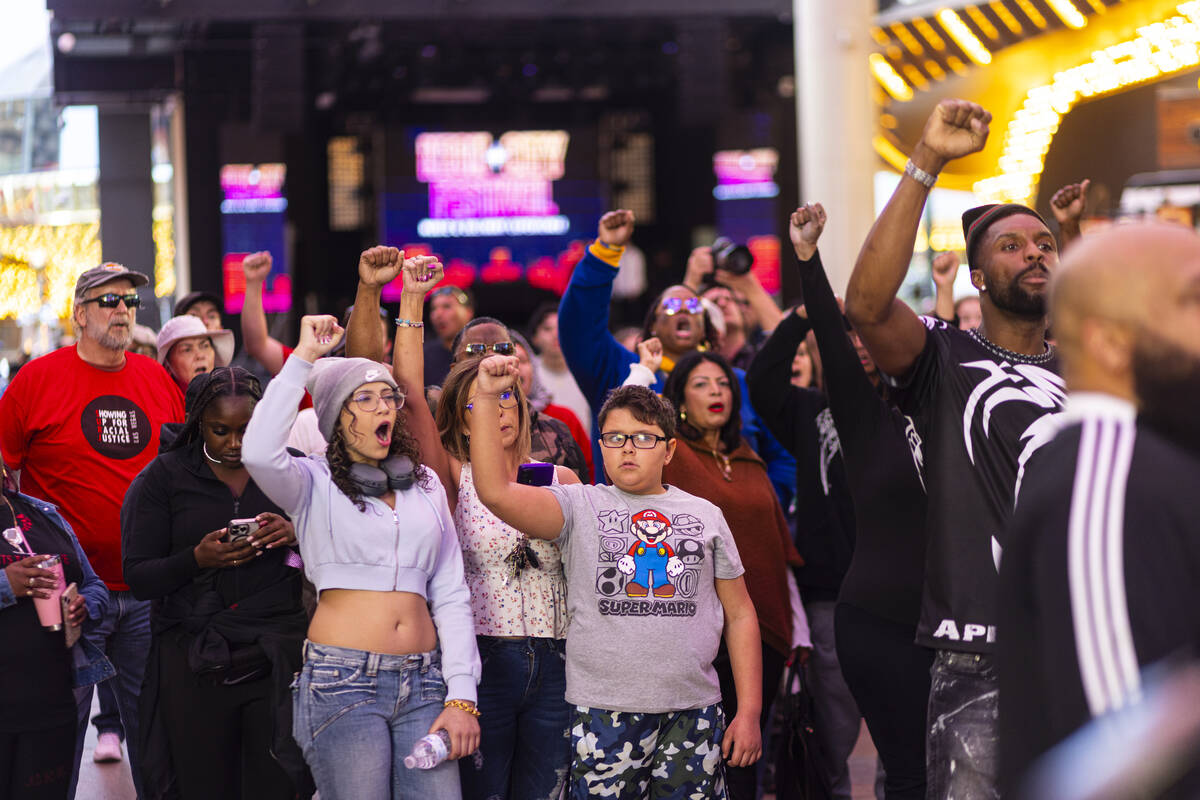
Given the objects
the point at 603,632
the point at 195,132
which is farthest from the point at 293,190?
the point at 603,632

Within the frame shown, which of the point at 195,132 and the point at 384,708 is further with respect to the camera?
the point at 195,132

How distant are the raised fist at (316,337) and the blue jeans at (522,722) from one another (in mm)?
972

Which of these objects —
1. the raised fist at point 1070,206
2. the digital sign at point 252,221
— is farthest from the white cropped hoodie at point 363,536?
the digital sign at point 252,221

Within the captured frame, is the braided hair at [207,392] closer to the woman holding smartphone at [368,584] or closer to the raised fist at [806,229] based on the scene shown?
the woman holding smartphone at [368,584]

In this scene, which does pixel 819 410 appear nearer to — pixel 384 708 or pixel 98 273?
pixel 384 708

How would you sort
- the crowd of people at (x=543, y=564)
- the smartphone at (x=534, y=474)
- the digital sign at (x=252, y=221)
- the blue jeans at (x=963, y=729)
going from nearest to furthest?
the blue jeans at (x=963, y=729) → the crowd of people at (x=543, y=564) → the smartphone at (x=534, y=474) → the digital sign at (x=252, y=221)

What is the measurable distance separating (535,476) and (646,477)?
0.32 metres

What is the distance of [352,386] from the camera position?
11.9 ft

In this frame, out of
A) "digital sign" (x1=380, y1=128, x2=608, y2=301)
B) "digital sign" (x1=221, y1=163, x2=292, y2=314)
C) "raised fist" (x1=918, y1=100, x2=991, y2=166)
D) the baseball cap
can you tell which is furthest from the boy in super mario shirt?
"digital sign" (x1=380, y1=128, x2=608, y2=301)

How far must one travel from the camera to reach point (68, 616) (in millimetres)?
3994

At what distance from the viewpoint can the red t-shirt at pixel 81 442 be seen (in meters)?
4.96

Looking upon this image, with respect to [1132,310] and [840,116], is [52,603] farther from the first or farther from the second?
[840,116]

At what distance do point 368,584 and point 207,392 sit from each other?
39.1 inches

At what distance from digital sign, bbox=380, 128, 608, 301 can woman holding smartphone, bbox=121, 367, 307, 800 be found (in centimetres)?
1360
